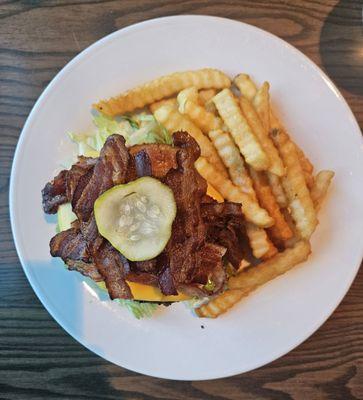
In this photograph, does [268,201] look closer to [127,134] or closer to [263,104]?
[263,104]

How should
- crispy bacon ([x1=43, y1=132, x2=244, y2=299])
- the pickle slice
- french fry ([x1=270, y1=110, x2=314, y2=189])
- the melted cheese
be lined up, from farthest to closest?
french fry ([x1=270, y1=110, x2=314, y2=189]), the melted cheese, crispy bacon ([x1=43, y1=132, x2=244, y2=299]), the pickle slice

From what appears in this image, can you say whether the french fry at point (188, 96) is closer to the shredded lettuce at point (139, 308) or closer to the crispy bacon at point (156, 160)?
the crispy bacon at point (156, 160)

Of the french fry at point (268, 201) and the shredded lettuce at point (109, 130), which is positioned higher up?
the shredded lettuce at point (109, 130)

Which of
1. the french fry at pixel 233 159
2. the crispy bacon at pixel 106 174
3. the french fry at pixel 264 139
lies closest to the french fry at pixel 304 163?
the french fry at pixel 264 139

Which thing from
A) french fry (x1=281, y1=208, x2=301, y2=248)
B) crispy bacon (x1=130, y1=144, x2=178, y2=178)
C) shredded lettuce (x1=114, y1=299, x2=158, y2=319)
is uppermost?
crispy bacon (x1=130, y1=144, x2=178, y2=178)

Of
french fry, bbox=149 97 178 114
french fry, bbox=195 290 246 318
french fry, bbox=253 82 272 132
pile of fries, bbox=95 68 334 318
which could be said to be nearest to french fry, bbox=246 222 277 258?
pile of fries, bbox=95 68 334 318

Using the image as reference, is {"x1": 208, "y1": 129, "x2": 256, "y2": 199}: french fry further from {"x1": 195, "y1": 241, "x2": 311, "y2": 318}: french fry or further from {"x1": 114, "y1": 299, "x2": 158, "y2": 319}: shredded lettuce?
{"x1": 114, "y1": 299, "x2": 158, "y2": 319}: shredded lettuce

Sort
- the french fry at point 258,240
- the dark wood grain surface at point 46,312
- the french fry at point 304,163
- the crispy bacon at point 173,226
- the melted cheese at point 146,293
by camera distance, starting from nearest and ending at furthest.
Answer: the crispy bacon at point 173,226
the melted cheese at point 146,293
the french fry at point 258,240
the french fry at point 304,163
the dark wood grain surface at point 46,312

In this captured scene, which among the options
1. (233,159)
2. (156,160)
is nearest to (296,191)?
(233,159)
